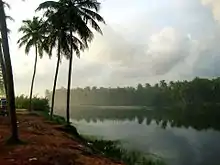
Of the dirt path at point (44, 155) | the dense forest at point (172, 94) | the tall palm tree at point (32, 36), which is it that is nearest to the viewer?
the dirt path at point (44, 155)

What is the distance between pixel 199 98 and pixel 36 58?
96682mm

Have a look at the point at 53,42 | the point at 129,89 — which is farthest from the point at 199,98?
the point at 53,42

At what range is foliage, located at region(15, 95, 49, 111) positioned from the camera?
48031 mm

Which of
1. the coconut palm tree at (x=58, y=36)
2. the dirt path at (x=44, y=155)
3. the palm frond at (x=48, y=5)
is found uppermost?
the palm frond at (x=48, y=5)

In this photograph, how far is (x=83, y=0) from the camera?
89.7 feet

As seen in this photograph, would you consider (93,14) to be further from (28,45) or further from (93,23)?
(28,45)

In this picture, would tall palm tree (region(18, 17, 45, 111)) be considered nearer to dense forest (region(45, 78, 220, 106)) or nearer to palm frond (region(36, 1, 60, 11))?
palm frond (region(36, 1, 60, 11))

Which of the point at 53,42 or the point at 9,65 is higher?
the point at 53,42

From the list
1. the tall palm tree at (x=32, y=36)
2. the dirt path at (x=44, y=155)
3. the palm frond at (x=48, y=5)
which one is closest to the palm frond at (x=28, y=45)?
the tall palm tree at (x=32, y=36)

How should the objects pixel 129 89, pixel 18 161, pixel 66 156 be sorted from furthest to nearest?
pixel 129 89, pixel 66 156, pixel 18 161

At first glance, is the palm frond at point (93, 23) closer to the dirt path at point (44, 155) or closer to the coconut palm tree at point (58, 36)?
the coconut palm tree at point (58, 36)

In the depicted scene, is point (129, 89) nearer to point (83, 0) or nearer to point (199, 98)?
point (199, 98)

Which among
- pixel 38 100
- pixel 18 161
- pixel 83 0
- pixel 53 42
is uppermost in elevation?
pixel 83 0

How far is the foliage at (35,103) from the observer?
48031mm
